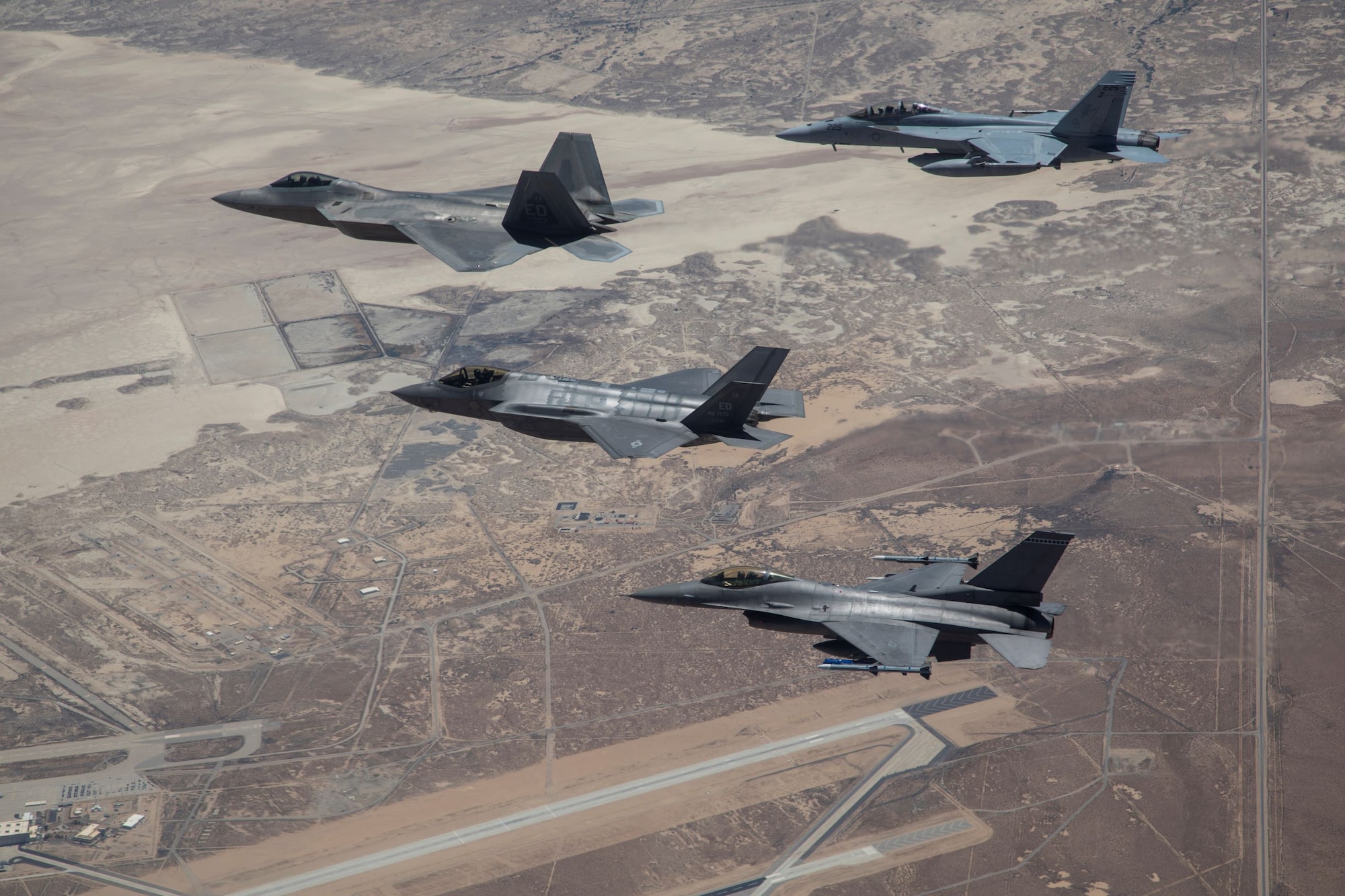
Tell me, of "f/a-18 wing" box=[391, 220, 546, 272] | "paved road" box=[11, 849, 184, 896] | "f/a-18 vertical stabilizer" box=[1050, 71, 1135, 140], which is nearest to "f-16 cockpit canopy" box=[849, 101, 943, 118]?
"f/a-18 vertical stabilizer" box=[1050, 71, 1135, 140]

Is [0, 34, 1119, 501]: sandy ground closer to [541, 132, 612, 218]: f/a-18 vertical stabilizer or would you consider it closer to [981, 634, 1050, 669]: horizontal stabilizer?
[541, 132, 612, 218]: f/a-18 vertical stabilizer

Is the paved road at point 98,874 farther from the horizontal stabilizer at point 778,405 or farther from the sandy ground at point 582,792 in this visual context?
the horizontal stabilizer at point 778,405

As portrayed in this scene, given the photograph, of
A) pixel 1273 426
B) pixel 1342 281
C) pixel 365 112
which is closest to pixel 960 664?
pixel 1273 426

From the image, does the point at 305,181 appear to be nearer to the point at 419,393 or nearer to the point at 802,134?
the point at 419,393

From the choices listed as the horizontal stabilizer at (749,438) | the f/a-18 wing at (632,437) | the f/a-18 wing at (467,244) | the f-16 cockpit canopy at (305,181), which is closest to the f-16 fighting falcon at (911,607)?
the horizontal stabilizer at (749,438)

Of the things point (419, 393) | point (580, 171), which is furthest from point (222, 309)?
point (419, 393)
